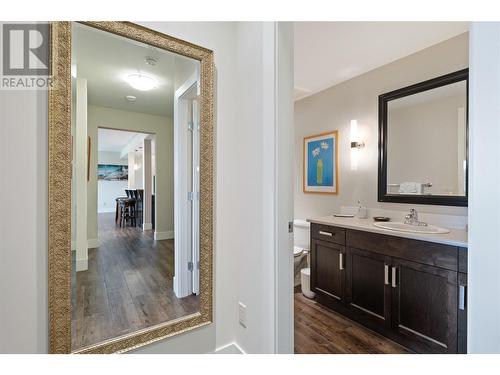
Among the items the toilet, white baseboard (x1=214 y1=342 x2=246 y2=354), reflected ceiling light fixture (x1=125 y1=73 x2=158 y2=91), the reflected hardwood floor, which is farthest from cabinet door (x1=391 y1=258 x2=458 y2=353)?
reflected ceiling light fixture (x1=125 y1=73 x2=158 y2=91)

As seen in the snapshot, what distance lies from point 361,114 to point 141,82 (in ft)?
7.19

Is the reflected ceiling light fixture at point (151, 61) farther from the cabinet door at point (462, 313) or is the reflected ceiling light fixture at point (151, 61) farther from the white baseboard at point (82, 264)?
the cabinet door at point (462, 313)

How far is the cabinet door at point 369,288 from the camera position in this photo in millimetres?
1835

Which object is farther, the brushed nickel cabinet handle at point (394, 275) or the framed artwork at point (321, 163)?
the framed artwork at point (321, 163)

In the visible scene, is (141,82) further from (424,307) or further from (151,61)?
(424,307)

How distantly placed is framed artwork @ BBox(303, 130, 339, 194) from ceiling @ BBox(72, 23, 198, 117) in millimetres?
2002

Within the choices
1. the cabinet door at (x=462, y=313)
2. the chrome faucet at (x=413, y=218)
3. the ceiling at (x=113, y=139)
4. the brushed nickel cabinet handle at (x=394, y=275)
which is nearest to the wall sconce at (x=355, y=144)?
the chrome faucet at (x=413, y=218)

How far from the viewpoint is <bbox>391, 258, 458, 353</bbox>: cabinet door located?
4.93ft

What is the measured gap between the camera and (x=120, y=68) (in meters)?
1.32

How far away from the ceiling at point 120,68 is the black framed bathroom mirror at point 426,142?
75.5 inches

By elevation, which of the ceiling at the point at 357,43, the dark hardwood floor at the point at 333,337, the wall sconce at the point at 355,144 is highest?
the ceiling at the point at 357,43

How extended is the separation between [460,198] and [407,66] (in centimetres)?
125

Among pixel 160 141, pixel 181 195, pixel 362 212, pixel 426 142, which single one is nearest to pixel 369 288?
pixel 362 212
